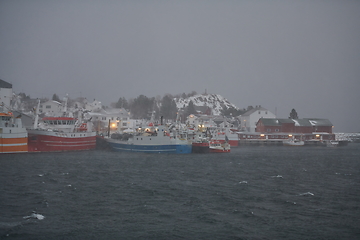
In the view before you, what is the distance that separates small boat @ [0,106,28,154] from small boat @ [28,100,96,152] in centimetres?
313

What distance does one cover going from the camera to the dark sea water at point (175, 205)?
1598 cm

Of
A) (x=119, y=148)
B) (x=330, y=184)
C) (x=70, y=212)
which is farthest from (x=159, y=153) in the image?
(x=70, y=212)

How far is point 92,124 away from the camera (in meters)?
90.8

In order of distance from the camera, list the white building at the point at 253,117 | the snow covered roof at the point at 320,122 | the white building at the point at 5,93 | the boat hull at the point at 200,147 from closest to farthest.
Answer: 1. the boat hull at the point at 200,147
2. the white building at the point at 5,93
3. the snow covered roof at the point at 320,122
4. the white building at the point at 253,117

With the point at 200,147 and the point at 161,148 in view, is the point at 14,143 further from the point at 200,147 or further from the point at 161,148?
the point at 200,147

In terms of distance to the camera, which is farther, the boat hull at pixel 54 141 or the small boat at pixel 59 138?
the small boat at pixel 59 138

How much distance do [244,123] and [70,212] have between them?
100883 millimetres

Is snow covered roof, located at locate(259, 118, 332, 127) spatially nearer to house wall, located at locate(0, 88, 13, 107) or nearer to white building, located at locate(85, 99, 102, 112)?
white building, located at locate(85, 99, 102, 112)

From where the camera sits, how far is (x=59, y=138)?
5591cm

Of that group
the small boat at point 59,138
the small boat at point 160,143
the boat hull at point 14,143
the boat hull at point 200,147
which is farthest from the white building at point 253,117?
the boat hull at point 14,143

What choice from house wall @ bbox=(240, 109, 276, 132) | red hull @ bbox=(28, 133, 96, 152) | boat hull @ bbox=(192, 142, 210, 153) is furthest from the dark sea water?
house wall @ bbox=(240, 109, 276, 132)

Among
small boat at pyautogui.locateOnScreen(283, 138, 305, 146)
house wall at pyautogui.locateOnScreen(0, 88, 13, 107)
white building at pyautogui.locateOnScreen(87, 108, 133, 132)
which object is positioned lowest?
small boat at pyautogui.locateOnScreen(283, 138, 305, 146)

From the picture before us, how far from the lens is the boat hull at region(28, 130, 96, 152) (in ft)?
176

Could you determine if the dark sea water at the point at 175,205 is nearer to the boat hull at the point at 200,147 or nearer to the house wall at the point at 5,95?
the boat hull at the point at 200,147
